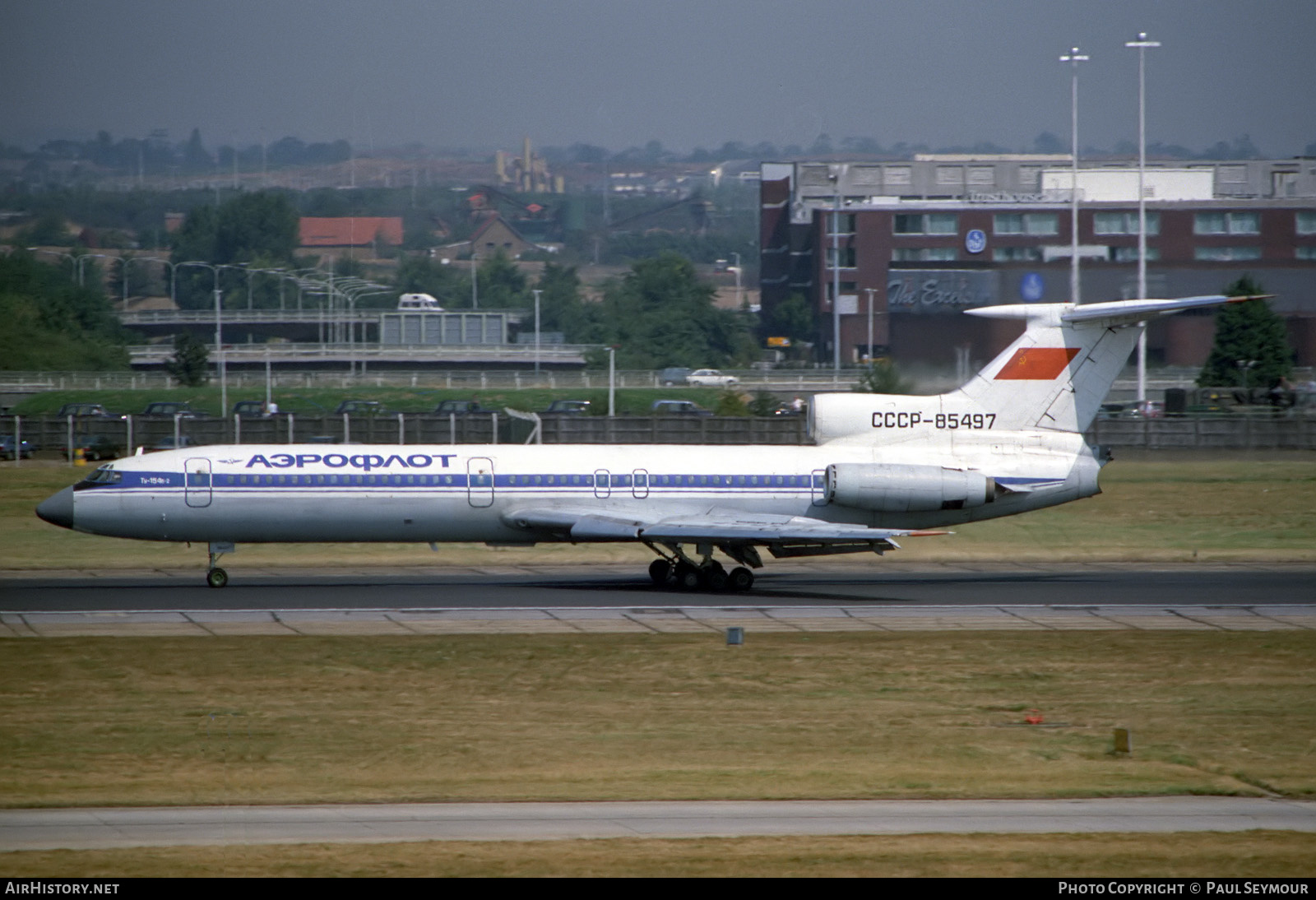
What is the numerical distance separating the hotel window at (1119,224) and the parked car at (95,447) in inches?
2861

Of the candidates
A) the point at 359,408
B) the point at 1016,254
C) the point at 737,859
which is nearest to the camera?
the point at 737,859

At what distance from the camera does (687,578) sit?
3347 cm

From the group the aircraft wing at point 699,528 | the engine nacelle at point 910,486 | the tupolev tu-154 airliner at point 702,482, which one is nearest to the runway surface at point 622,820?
the aircraft wing at point 699,528

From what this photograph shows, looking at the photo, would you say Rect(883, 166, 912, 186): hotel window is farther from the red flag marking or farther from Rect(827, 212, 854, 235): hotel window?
the red flag marking

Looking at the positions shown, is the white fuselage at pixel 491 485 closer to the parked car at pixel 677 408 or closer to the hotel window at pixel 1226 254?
the parked car at pixel 677 408

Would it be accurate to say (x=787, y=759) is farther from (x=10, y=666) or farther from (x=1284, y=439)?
Result: (x=1284, y=439)

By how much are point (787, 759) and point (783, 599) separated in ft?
46.1

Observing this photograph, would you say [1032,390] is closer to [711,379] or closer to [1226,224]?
[711,379]

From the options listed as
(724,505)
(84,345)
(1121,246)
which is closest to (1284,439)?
(724,505)

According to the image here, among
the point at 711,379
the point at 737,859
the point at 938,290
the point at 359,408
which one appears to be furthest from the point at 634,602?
the point at 938,290

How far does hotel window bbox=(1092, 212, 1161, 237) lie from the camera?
103500 millimetres

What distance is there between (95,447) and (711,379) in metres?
45.8

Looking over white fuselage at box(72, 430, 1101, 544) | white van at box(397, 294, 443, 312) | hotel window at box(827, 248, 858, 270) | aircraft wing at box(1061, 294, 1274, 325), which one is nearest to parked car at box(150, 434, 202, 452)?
white fuselage at box(72, 430, 1101, 544)

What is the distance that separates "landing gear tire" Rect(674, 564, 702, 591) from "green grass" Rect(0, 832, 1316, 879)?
19.3 m
